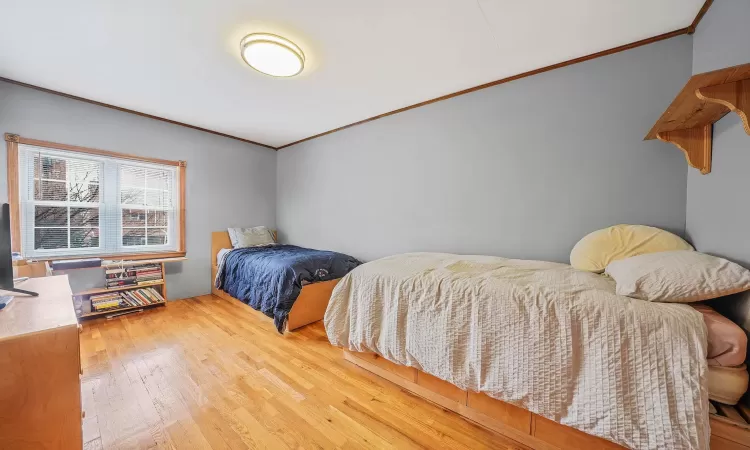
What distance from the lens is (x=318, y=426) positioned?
1426 mm

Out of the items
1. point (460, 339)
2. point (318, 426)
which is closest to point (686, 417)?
point (460, 339)

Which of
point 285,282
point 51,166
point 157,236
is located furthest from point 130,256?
point 285,282

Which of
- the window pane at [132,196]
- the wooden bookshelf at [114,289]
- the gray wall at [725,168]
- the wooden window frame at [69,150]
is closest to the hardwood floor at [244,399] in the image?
the wooden bookshelf at [114,289]

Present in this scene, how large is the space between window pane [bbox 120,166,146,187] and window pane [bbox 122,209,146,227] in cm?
32

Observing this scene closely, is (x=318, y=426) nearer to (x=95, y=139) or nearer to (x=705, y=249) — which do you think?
(x=705, y=249)

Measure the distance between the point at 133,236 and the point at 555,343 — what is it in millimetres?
4399

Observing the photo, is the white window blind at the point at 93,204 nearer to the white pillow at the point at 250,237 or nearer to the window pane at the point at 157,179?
the window pane at the point at 157,179


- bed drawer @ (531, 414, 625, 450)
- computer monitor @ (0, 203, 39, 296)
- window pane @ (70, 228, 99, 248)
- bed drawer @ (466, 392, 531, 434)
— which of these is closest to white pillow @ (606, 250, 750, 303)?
bed drawer @ (531, 414, 625, 450)

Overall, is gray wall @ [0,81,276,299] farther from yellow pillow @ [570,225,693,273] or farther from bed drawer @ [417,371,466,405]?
yellow pillow @ [570,225,693,273]

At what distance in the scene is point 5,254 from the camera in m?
1.20

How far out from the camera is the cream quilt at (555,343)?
99cm

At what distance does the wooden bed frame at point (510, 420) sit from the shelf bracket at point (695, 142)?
1.26 m

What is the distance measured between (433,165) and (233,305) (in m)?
3.03

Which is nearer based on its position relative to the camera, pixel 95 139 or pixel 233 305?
pixel 95 139
